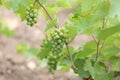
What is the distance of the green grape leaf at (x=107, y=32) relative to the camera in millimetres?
2441

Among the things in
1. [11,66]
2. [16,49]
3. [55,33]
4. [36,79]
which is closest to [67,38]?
[55,33]

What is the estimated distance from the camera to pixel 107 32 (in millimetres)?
2504

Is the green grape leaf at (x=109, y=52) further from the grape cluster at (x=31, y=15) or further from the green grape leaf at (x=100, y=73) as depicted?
the grape cluster at (x=31, y=15)

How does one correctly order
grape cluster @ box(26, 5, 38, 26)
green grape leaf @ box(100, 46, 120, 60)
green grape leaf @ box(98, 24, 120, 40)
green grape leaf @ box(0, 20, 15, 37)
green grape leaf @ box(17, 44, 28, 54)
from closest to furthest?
green grape leaf @ box(98, 24, 120, 40) < grape cluster @ box(26, 5, 38, 26) < green grape leaf @ box(100, 46, 120, 60) < green grape leaf @ box(17, 44, 28, 54) < green grape leaf @ box(0, 20, 15, 37)

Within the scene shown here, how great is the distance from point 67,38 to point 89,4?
36cm

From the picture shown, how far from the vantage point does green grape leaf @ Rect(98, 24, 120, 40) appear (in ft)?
8.01

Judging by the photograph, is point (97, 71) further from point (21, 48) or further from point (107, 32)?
point (21, 48)

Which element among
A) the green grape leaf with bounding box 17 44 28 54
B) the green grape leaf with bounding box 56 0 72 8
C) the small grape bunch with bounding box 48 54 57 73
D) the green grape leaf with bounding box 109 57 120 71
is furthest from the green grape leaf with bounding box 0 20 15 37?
the green grape leaf with bounding box 109 57 120 71

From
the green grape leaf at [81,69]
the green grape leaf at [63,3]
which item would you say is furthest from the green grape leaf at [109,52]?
the green grape leaf at [63,3]

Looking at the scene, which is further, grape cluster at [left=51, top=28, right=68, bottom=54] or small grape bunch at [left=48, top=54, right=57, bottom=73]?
small grape bunch at [left=48, top=54, right=57, bottom=73]

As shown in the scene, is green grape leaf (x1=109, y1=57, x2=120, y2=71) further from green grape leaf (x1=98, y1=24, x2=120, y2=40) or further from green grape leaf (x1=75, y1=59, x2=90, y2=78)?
green grape leaf (x1=98, y1=24, x2=120, y2=40)

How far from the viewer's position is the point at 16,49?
5.34m

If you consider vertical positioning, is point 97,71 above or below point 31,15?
below

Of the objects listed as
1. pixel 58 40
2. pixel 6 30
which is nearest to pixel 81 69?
pixel 58 40
